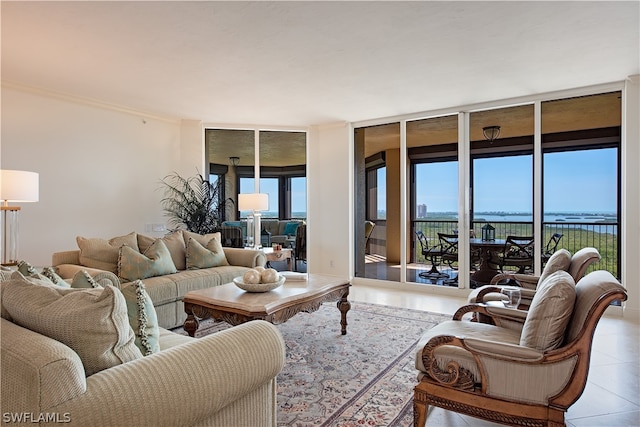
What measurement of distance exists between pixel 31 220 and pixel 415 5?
4.72 m

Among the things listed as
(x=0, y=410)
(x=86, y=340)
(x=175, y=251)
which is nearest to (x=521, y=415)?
(x=86, y=340)

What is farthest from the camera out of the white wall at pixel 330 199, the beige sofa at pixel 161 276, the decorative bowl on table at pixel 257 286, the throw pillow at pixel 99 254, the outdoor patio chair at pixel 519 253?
the white wall at pixel 330 199

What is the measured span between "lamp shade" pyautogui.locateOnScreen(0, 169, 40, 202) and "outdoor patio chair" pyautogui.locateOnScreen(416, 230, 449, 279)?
4.94m

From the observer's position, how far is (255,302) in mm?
2783

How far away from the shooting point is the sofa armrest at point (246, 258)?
15.2 ft

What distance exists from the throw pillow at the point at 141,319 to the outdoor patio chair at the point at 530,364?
1292 millimetres

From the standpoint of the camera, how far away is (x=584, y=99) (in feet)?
15.1

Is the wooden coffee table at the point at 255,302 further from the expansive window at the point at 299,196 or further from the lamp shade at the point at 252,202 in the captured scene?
the expansive window at the point at 299,196

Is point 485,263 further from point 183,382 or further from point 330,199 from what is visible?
point 183,382

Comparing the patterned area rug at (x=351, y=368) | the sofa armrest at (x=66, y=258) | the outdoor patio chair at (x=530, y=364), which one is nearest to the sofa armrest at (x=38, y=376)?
the patterned area rug at (x=351, y=368)

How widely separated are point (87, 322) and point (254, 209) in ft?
13.8

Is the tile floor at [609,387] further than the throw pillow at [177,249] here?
No

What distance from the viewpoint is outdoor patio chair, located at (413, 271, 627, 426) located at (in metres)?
1.65

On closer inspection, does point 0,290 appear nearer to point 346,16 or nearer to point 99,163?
point 346,16
